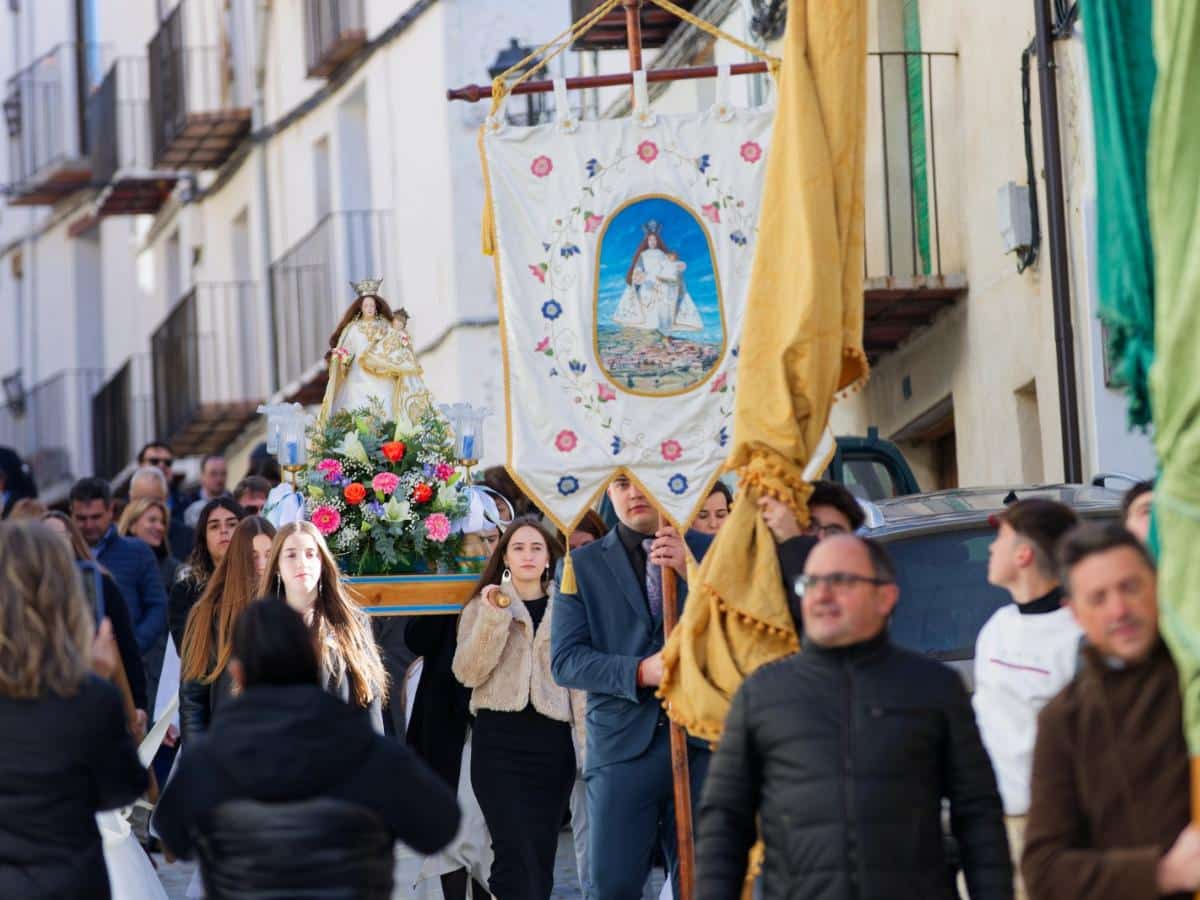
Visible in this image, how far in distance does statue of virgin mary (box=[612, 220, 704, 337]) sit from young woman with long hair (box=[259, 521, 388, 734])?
4.87ft

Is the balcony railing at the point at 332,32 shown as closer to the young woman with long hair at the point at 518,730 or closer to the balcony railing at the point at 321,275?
the balcony railing at the point at 321,275

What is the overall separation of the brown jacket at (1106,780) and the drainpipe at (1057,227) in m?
8.97

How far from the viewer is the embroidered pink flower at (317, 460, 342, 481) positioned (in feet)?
44.3

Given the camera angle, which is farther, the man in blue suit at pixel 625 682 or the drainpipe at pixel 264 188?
the drainpipe at pixel 264 188

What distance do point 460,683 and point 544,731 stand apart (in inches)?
27.7

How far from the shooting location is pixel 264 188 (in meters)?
30.6

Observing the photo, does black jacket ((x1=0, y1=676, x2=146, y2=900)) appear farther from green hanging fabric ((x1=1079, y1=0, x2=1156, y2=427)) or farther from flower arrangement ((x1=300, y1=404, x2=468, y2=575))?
flower arrangement ((x1=300, y1=404, x2=468, y2=575))

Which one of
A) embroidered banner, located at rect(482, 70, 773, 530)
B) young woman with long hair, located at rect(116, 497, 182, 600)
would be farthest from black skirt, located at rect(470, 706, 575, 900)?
young woman with long hair, located at rect(116, 497, 182, 600)

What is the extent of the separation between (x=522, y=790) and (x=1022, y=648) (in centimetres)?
383

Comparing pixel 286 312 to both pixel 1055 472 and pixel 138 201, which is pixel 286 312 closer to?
pixel 138 201

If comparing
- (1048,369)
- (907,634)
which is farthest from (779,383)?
(1048,369)

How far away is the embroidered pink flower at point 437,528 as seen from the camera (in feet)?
43.6

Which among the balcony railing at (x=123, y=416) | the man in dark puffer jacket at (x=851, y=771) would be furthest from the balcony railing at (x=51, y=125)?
the man in dark puffer jacket at (x=851, y=771)

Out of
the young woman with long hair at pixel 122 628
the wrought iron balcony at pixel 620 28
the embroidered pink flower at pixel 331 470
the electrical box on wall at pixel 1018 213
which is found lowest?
the young woman with long hair at pixel 122 628
